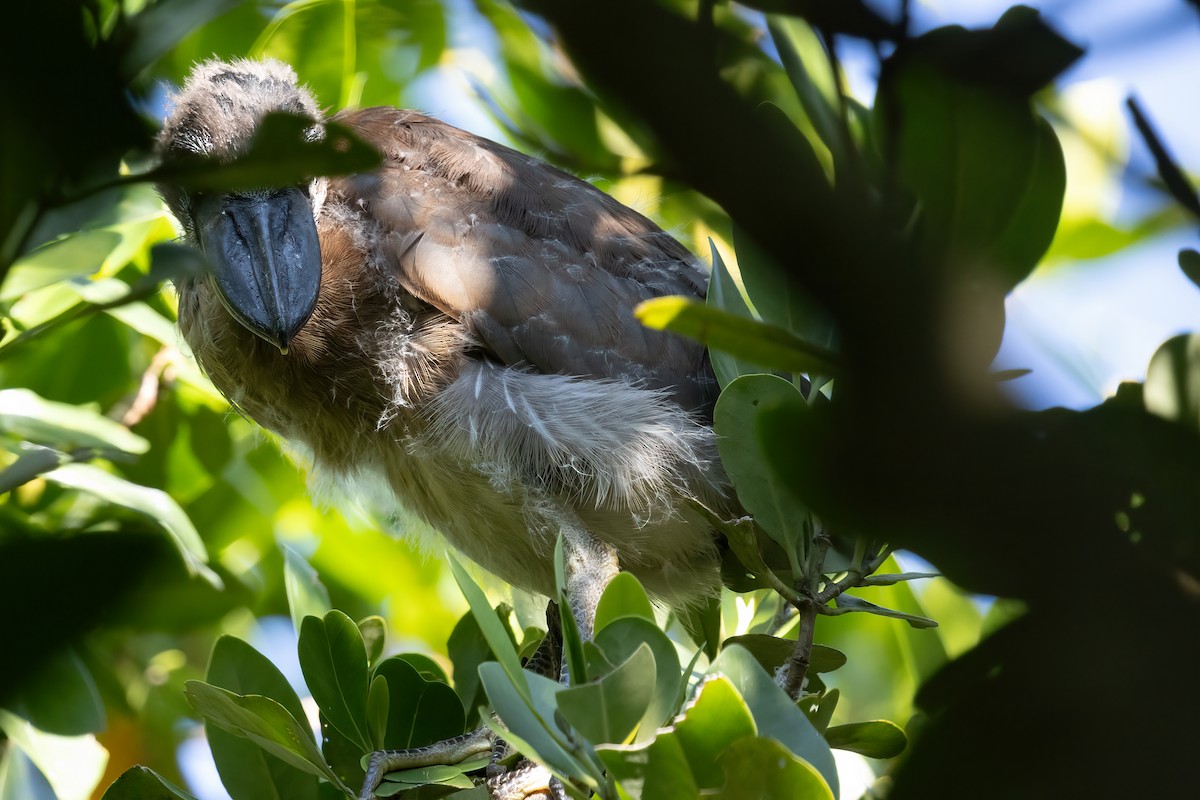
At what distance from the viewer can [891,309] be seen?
57 cm

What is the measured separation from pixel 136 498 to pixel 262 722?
0.66 metres

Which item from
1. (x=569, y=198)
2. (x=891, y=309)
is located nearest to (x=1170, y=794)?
(x=891, y=309)

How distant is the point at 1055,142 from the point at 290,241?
5.02ft

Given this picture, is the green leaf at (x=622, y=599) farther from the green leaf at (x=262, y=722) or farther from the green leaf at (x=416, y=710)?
the green leaf at (x=416, y=710)

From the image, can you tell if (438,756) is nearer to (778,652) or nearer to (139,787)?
(139,787)

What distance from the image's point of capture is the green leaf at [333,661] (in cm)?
166

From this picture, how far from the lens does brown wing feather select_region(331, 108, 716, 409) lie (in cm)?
223

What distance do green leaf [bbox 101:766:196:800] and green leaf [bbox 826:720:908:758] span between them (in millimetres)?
943

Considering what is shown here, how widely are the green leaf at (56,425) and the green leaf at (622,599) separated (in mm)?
1070

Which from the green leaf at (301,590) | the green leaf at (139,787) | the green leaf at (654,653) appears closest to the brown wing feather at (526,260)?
the green leaf at (301,590)

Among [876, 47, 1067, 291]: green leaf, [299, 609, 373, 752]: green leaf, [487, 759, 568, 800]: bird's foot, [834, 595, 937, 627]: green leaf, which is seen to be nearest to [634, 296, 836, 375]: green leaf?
[876, 47, 1067, 291]: green leaf

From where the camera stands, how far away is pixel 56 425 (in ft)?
6.00

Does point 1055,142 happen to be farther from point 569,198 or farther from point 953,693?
point 569,198

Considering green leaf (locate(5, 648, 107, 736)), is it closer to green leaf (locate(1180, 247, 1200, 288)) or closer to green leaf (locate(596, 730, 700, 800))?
green leaf (locate(596, 730, 700, 800))
